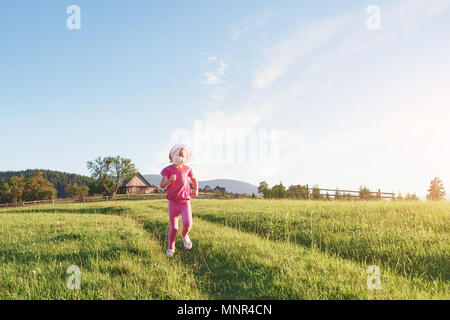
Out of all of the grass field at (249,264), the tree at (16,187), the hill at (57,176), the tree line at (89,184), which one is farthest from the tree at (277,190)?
the hill at (57,176)

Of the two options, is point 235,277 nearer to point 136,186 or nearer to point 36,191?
point 136,186

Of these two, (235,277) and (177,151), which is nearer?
(235,277)

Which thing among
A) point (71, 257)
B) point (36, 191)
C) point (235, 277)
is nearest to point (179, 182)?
point (235, 277)

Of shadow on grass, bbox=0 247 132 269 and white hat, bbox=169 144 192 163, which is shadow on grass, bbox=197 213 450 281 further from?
shadow on grass, bbox=0 247 132 269

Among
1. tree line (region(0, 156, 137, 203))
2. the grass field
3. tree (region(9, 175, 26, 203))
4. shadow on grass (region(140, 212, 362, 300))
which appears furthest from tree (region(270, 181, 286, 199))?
tree (region(9, 175, 26, 203))

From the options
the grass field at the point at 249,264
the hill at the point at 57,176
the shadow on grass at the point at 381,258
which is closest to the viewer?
the grass field at the point at 249,264

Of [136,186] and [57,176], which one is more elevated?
[57,176]

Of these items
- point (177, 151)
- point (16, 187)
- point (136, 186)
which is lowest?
point (136, 186)

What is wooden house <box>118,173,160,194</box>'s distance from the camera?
86363mm

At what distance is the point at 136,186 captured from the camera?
88062 millimetres

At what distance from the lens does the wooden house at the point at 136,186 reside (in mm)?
86363

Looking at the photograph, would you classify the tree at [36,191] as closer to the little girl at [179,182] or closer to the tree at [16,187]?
the tree at [16,187]
